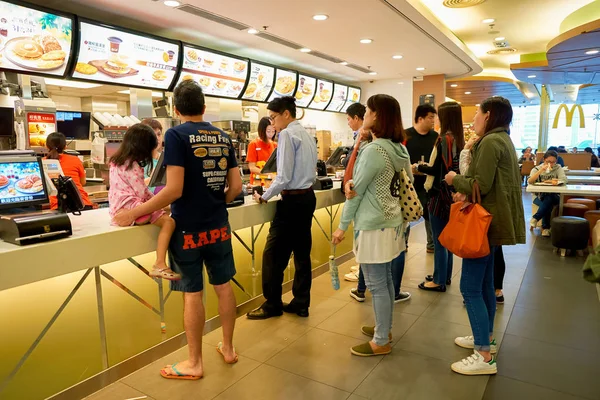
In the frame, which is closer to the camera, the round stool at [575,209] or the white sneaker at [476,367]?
the white sneaker at [476,367]

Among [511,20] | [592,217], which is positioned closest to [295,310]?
[592,217]

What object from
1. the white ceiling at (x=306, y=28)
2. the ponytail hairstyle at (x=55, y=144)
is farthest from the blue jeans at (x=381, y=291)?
the ponytail hairstyle at (x=55, y=144)

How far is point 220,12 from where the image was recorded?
14.8 ft

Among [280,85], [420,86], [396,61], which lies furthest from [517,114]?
[280,85]

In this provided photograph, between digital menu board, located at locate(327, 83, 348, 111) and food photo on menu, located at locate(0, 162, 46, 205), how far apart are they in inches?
272

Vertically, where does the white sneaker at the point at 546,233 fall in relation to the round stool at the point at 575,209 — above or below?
below

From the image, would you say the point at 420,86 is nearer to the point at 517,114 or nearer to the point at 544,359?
the point at 544,359

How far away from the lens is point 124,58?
4582mm

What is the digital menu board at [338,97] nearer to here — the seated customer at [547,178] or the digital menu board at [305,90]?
the digital menu board at [305,90]

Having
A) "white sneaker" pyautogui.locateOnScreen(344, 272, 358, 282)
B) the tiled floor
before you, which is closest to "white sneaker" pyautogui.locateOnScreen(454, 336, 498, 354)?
the tiled floor

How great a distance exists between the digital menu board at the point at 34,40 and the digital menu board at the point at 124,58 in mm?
161

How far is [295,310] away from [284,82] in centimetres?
464

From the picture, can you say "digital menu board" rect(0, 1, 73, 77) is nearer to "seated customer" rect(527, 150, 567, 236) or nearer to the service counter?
the service counter

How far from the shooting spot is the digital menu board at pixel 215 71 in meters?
5.31
